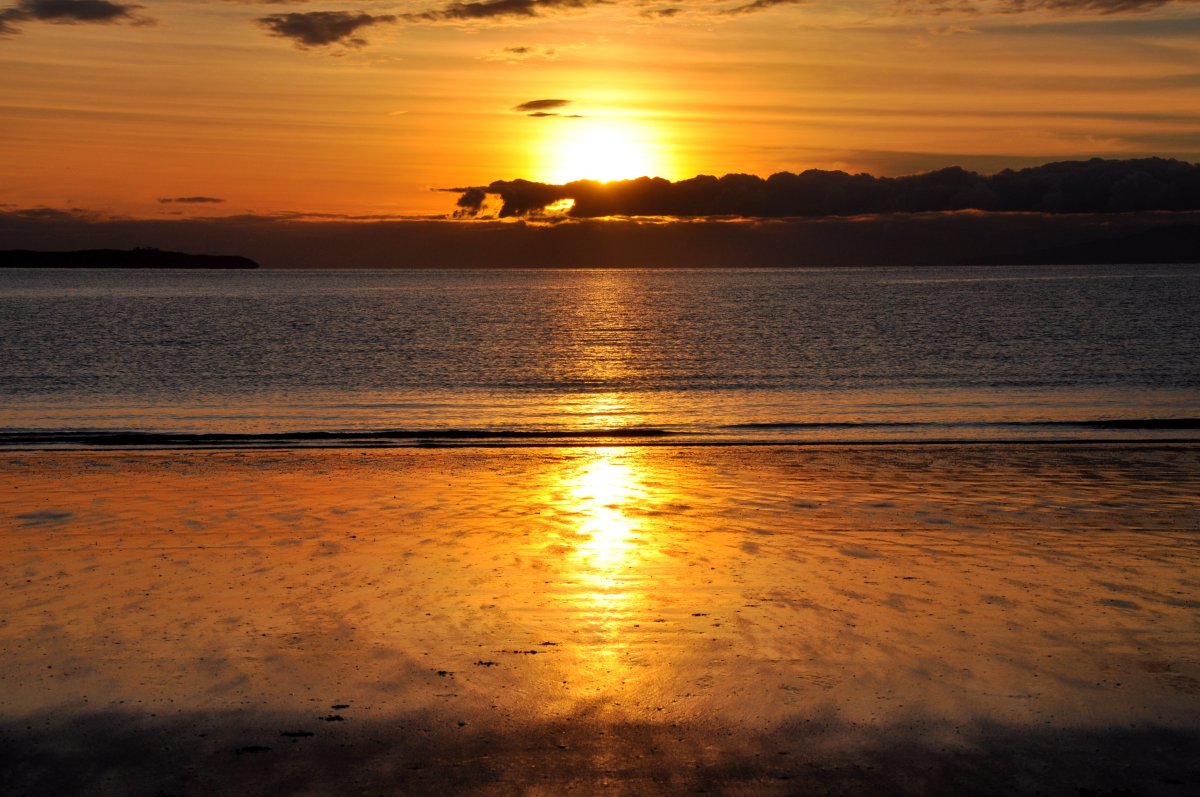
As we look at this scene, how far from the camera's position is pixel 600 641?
10.3 meters

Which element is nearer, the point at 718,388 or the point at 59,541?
the point at 59,541

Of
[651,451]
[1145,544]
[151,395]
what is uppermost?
[1145,544]

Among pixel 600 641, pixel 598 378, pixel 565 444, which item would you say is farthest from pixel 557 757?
pixel 598 378

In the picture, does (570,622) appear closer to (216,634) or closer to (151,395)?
(216,634)

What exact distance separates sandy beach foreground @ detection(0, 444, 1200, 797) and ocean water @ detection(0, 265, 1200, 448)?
11.4 meters

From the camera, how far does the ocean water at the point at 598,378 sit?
30672 mm

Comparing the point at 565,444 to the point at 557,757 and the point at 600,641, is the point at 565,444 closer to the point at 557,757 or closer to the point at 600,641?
the point at 600,641

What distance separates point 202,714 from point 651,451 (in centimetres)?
1767

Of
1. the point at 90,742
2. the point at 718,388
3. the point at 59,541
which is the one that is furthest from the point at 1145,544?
the point at 718,388

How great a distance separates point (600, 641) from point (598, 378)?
144 feet

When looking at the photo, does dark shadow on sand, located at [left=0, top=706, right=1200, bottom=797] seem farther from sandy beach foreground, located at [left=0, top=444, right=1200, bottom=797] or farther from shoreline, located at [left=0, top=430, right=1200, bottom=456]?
shoreline, located at [left=0, top=430, right=1200, bottom=456]

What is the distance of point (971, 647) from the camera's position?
1015cm

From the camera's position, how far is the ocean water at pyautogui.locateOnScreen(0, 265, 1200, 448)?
30.7 metres

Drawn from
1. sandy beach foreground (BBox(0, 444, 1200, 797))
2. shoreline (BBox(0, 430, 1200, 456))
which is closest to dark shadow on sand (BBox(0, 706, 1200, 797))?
sandy beach foreground (BBox(0, 444, 1200, 797))
